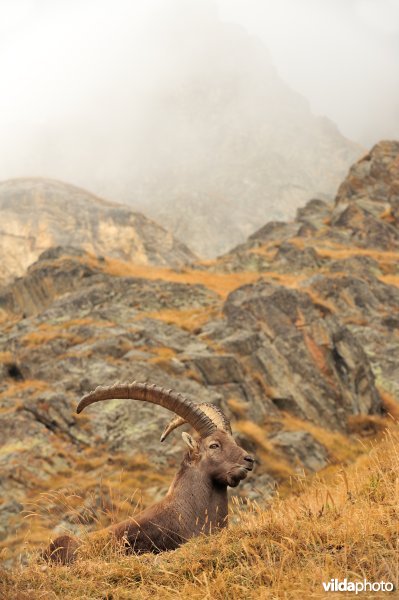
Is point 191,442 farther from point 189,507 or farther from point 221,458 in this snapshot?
point 189,507

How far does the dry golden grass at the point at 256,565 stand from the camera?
4.04m

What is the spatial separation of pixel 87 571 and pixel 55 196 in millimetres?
78444

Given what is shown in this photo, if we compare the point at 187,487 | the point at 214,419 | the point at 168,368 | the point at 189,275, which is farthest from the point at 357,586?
the point at 189,275

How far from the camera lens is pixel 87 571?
5.25 meters

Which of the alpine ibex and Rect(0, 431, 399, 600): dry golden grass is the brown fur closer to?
the alpine ibex

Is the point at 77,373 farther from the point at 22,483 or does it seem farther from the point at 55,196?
the point at 55,196

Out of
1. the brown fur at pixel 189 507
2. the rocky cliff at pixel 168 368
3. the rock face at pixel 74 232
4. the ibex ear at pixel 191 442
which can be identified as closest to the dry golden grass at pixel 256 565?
the brown fur at pixel 189 507

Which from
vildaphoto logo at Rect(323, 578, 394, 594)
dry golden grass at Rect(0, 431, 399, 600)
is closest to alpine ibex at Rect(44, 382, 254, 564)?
dry golden grass at Rect(0, 431, 399, 600)

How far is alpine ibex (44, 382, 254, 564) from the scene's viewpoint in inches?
273

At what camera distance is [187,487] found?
761 centimetres

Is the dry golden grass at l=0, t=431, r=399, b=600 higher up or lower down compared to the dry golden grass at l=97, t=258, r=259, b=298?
higher up

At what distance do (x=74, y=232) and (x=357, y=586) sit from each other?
72168mm

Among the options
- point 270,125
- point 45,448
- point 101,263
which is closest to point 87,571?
point 45,448

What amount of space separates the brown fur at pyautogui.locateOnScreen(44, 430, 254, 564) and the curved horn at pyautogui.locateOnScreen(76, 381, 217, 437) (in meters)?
0.22
